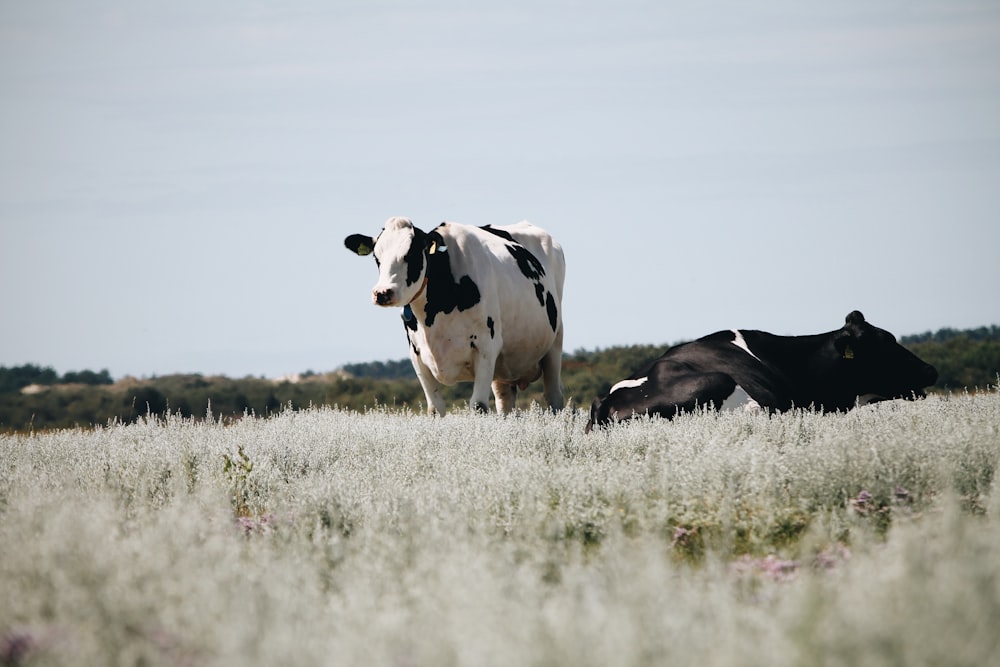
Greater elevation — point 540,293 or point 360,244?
point 360,244

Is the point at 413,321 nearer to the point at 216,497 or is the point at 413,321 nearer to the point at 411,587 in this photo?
the point at 216,497

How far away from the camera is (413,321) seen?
13.8 m

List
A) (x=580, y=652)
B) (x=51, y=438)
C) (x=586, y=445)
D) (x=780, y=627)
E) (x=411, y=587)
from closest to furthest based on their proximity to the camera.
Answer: (x=580, y=652) → (x=780, y=627) → (x=411, y=587) → (x=586, y=445) → (x=51, y=438)

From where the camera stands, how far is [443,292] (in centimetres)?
1351

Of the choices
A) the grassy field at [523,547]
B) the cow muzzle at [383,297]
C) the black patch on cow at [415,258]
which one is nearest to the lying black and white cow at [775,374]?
the grassy field at [523,547]

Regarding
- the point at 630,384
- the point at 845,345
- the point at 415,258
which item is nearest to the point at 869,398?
the point at 845,345

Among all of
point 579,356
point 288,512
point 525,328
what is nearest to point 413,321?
point 525,328

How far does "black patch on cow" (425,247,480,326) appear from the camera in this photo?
44.2ft

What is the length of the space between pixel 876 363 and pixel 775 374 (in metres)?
1.70

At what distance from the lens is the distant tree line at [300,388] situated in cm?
3197

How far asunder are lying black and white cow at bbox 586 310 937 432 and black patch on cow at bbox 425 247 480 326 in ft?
9.59

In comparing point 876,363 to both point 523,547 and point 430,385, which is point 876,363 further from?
point 523,547

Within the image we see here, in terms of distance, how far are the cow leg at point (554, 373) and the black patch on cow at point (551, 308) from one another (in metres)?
0.49

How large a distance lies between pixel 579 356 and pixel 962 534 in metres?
38.0
